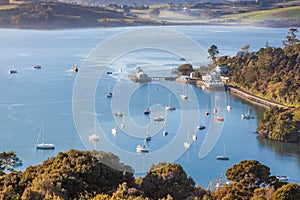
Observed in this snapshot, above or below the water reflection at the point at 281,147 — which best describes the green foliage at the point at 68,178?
above

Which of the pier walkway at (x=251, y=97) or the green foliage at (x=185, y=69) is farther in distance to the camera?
the green foliage at (x=185, y=69)

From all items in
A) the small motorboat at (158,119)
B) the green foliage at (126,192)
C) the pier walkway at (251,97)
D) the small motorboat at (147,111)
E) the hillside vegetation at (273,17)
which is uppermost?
the hillside vegetation at (273,17)

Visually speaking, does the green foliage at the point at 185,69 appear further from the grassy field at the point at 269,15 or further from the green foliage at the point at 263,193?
the grassy field at the point at 269,15

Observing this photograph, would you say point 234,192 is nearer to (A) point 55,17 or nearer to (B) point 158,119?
(B) point 158,119

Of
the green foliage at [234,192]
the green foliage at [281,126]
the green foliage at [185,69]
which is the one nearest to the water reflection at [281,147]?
the green foliage at [281,126]

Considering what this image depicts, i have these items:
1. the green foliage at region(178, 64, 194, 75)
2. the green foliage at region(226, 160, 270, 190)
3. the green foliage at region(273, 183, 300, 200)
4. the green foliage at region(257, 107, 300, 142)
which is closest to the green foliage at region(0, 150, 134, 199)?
the green foliage at region(226, 160, 270, 190)

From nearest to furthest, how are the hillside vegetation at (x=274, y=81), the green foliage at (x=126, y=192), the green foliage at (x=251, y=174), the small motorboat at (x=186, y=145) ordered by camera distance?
the green foliage at (x=126, y=192), the green foliage at (x=251, y=174), the small motorboat at (x=186, y=145), the hillside vegetation at (x=274, y=81)

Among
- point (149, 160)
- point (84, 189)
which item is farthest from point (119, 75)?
point (84, 189)
